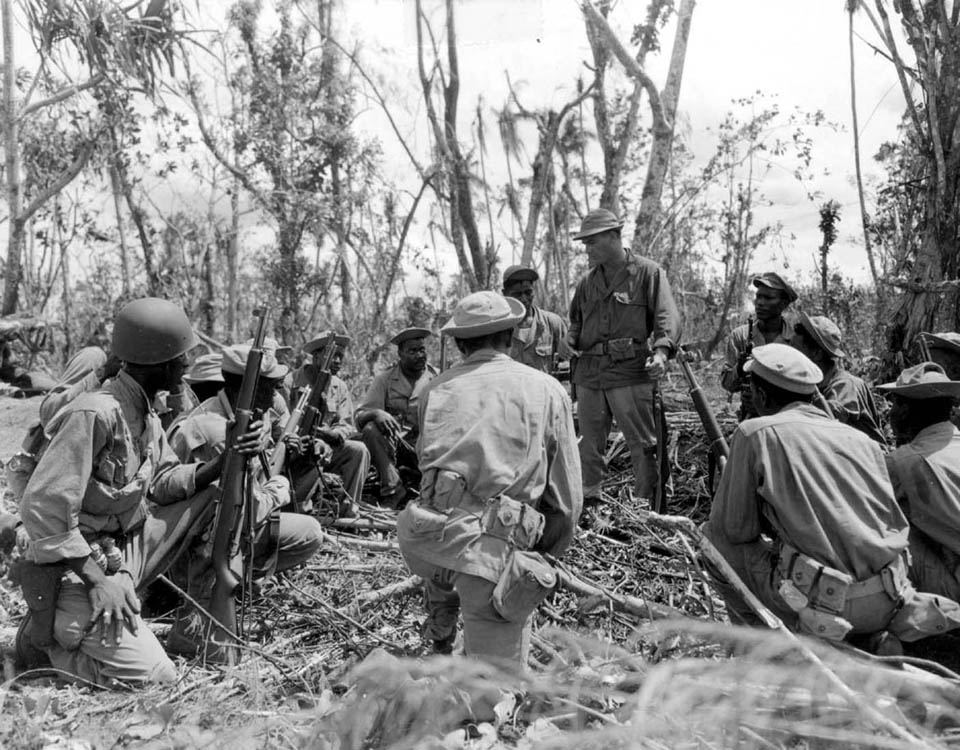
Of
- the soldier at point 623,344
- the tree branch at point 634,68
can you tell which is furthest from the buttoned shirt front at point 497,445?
the tree branch at point 634,68

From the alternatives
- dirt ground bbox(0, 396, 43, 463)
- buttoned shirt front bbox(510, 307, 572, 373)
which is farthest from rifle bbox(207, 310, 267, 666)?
dirt ground bbox(0, 396, 43, 463)

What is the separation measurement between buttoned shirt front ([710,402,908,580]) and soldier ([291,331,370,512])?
9.59ft

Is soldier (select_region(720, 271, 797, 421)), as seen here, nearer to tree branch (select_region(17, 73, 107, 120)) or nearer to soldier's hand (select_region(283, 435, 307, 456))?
soldier's hand (select_region(283, 435, 307, 456))

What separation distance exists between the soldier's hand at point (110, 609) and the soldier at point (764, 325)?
3.98 meters

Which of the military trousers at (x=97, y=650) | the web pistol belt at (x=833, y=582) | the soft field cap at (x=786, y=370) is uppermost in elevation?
the soft field cap at (x=786, y=370)

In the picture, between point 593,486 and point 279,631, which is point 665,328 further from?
point 279,631

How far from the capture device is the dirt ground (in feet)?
29.4

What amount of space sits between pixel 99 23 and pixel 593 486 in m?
8.18

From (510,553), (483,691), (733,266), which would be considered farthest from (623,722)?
(733,266)

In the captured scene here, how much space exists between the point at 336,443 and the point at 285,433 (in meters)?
0.99

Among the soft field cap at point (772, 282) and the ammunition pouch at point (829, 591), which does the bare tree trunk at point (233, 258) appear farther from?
the ammunition pouch at point (829, 591)

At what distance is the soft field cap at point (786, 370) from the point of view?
3336mm

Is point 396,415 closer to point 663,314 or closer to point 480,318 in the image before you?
point 663,314

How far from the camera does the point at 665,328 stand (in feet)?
19.1
